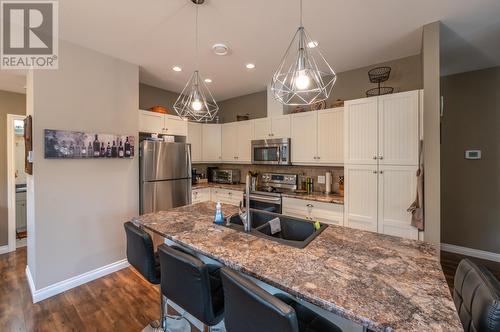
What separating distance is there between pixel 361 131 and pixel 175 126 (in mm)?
2898

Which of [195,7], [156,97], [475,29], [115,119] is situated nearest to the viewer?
[195,7]

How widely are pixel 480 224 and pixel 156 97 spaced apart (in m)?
5.69

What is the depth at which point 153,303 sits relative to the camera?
2.29 meters

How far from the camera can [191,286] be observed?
1.25 meters

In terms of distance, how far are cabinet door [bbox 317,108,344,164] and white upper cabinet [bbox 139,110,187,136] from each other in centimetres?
235

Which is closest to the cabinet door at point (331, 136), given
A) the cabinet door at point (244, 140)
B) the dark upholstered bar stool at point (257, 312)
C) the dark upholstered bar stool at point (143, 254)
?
the cabinet door at point (244, 140)

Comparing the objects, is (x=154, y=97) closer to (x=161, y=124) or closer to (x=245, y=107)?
(x=161, y=124)

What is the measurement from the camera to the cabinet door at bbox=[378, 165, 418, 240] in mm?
2445

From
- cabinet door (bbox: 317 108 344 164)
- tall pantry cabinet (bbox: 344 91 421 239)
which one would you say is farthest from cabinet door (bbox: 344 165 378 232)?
cabinet door (bbox: 317 108 344 164)

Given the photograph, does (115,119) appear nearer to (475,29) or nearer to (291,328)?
(291,328)

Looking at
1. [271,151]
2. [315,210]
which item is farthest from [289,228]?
[271,151]

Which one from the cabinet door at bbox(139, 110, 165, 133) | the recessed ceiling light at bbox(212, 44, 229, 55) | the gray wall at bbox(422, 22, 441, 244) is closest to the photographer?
the gray wall at bbox(422, 22, 441, 244)

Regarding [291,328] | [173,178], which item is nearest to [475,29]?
[291,328]
